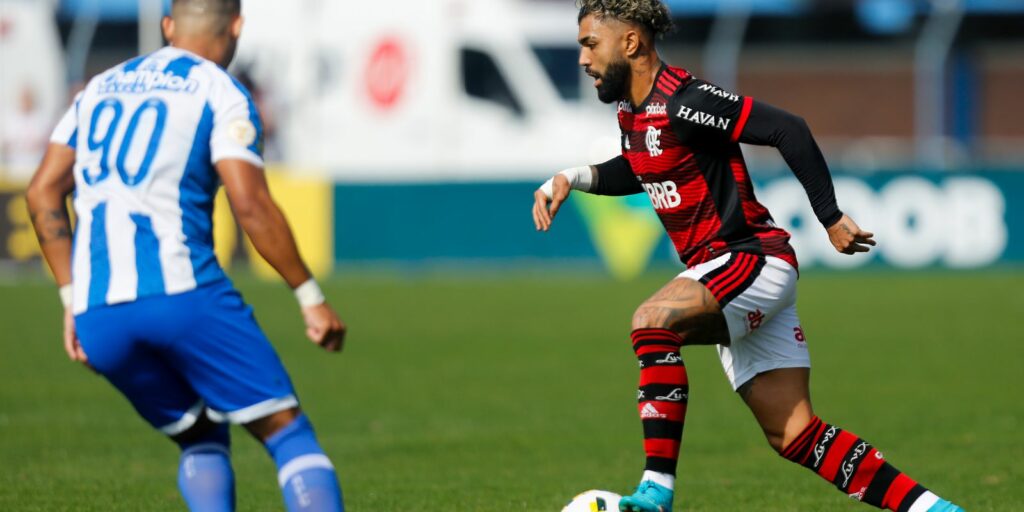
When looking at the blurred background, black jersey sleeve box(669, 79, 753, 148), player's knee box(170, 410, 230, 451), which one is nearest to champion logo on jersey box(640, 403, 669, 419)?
black jersey sleeve box(669, 79, 753, 148)

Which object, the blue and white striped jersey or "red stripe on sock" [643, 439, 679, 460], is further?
"red stripe on sock" [643, 439, 679, 460]

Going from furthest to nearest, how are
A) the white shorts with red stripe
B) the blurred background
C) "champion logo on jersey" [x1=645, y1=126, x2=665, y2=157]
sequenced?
the blurred background, "champion logo on jersey" [x1=645, y1=126, x2=665, y2=157], the white shorts with red stripe

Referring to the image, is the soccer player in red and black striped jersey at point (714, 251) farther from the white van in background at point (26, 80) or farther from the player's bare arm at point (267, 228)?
the white van in background at point (26, 80)

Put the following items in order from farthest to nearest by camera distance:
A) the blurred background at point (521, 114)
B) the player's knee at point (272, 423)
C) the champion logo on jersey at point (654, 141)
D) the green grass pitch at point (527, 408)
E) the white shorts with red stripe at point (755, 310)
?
the blurred background at point (521, 114), the green grass pitch at point (527, 408), the champion logo on jersey at point (654, 141), the white shorts with red stripe at point (755, 310), the player's knee at point (272, 423)

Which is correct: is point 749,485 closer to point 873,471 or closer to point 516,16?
point 873,471

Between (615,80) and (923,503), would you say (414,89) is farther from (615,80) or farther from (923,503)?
(923,503)

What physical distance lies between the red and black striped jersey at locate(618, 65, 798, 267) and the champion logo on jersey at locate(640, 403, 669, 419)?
0.66m

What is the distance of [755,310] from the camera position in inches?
236

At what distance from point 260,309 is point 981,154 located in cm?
2345

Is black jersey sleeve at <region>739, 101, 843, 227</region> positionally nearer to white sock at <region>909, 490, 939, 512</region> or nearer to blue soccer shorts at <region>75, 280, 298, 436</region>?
white sock at <region>909, 490, 939, 512</region>

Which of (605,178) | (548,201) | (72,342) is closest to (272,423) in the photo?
(72,342)

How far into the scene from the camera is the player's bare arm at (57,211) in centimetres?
532

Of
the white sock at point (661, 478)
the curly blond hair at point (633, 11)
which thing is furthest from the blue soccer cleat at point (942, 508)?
the curly blond hair at point (633, 11)

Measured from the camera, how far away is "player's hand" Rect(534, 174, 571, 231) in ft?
20.0
